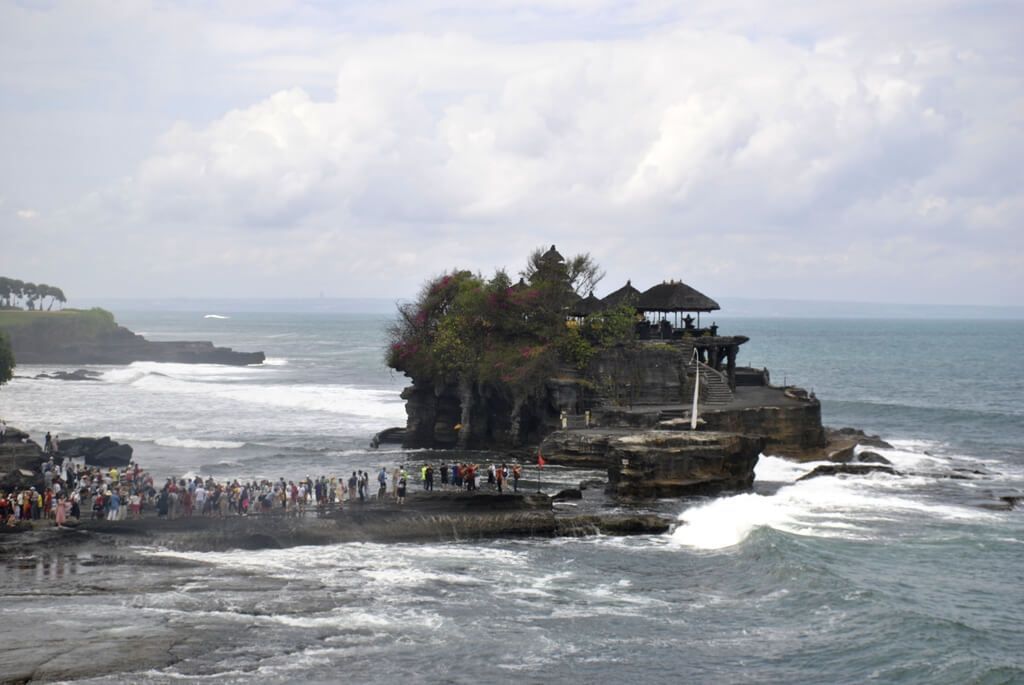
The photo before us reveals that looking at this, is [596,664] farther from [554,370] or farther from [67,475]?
[554,370]

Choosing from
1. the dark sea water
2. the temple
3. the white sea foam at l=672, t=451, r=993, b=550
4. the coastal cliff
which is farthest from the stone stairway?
the coastal cliff

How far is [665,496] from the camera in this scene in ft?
145

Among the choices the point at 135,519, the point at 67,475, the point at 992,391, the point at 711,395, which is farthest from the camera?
the point at 992,391

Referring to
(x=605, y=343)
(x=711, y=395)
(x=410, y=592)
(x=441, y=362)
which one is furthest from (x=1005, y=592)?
(x=441, y=362)

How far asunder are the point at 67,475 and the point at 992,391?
8526 centimetres

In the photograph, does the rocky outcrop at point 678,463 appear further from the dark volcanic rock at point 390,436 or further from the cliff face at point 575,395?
the dark volcanic rock at point 390,436

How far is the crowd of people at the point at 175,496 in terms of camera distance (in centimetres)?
3638

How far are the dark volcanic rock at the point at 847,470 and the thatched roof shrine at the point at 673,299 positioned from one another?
1259cm

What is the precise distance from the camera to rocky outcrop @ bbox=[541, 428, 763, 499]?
44125 mm

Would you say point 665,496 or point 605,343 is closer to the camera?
point 665,496

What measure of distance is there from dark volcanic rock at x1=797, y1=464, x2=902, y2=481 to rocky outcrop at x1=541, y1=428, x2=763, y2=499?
4368 mm

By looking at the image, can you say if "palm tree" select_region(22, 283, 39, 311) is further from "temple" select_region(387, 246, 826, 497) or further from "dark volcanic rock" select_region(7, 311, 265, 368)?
"temple" select_region(387, 246, 826, 497)

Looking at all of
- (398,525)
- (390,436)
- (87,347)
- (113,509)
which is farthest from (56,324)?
(398,525)

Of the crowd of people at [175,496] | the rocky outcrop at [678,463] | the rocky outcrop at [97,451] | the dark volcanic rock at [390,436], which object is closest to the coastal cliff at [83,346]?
the dark volcanic rock at [390,436]
